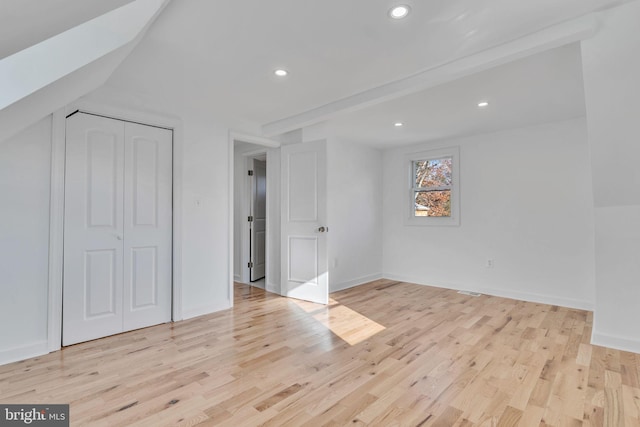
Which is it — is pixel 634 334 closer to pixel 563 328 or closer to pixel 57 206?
pixel 563 328

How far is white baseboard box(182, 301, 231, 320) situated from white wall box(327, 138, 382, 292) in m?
1.55

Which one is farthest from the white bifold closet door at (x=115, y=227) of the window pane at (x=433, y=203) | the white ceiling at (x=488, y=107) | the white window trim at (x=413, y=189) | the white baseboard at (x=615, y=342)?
the white baseboard at (x=615, y=342)

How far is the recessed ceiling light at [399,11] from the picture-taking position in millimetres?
1766

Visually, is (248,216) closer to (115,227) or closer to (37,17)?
(115,227)

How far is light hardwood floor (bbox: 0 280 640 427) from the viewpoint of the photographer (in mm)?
1747

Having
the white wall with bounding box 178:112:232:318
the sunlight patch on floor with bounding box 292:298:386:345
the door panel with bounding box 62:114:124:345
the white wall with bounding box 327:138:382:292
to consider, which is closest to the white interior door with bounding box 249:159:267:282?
the white wall with bounding box 327:138:382:292

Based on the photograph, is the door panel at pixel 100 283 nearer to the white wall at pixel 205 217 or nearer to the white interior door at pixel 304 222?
the white wall at pixel 205 217

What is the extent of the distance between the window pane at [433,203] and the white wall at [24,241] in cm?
466

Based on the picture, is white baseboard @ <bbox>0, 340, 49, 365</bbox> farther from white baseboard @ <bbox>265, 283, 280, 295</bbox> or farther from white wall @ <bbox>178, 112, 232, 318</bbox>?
white baseboard @ <bbox>265, 283, 280, 295</bbox>

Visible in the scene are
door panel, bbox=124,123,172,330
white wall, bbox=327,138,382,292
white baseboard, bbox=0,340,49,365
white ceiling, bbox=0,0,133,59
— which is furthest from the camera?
white wall, bbox=327,138,382,292

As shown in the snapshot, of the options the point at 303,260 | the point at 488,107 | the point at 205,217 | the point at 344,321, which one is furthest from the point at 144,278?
the point at 488,107

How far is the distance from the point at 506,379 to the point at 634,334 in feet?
4.45

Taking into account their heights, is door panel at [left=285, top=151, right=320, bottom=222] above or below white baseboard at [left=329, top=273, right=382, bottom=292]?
above

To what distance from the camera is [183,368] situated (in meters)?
2.28
